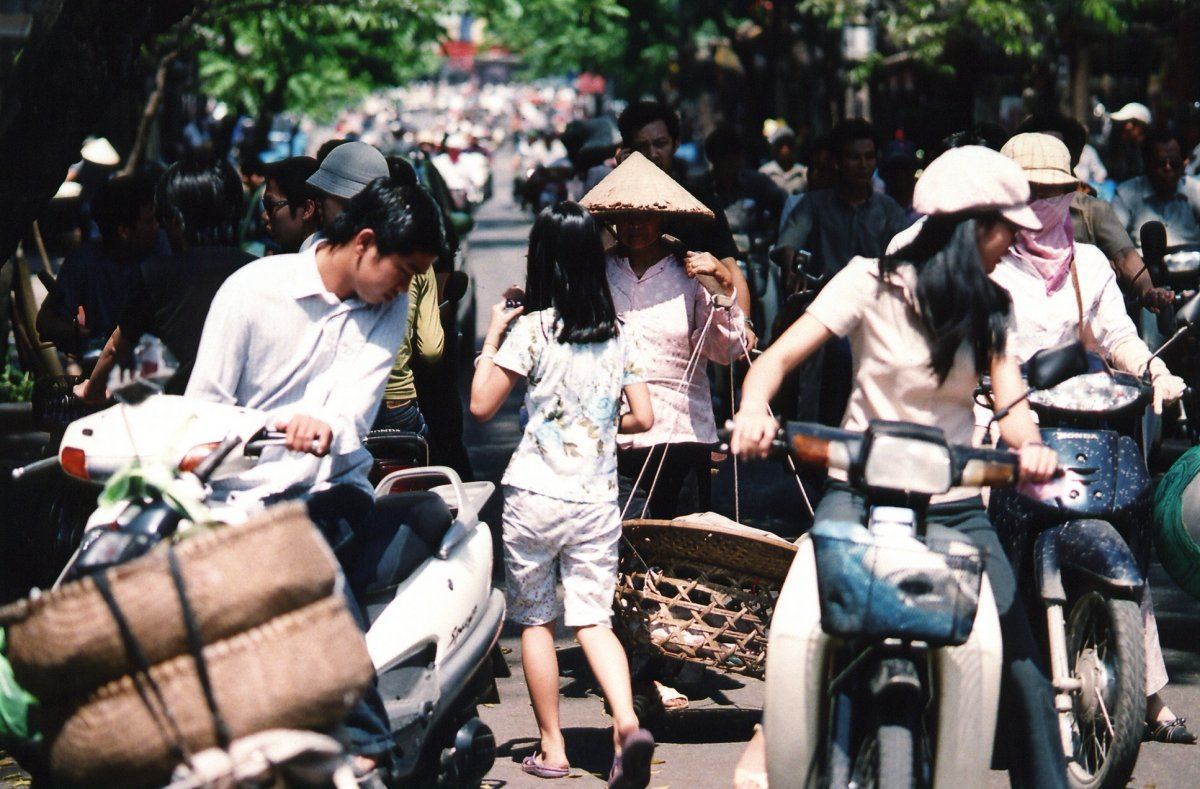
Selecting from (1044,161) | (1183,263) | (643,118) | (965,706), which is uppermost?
(1044,161)

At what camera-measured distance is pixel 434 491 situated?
502cm

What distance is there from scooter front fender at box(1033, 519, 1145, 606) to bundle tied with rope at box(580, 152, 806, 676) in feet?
2.35

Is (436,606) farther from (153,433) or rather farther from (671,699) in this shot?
(671,699)

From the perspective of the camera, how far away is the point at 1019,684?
423 cm

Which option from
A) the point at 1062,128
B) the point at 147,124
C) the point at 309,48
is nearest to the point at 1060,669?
the point at 1062,128

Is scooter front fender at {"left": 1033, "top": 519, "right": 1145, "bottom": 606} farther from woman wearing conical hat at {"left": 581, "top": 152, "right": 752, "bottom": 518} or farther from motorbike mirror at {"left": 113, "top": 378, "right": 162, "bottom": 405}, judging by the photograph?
motorbike mirror at {"left": 113, "top": 378, "right": 162, "bottom": 405}

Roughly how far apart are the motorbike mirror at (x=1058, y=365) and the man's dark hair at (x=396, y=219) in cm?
150

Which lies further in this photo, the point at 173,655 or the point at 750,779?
the point at 750,779

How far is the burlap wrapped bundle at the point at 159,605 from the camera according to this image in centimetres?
328

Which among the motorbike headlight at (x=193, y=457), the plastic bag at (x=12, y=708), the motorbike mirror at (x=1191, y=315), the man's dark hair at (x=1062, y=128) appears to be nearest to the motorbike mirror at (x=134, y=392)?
the motorbike headlight at (x=193, y=457)

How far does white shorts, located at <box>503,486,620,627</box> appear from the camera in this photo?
5.32 m

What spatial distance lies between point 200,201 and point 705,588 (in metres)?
2.72

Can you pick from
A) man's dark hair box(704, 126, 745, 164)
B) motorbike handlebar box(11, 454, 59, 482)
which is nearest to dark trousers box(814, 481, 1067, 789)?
motorbike handlebar box(11, 454, 59, 482)

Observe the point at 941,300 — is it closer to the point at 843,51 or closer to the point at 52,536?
the point at 52,536
